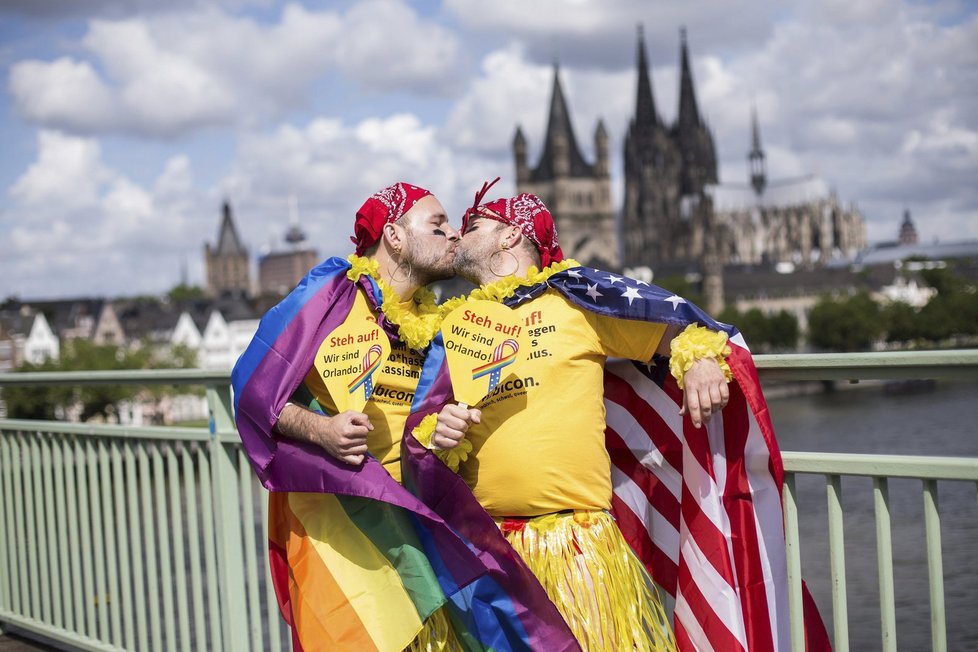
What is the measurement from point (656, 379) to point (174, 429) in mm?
2148

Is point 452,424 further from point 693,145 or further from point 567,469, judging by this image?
point 693,145

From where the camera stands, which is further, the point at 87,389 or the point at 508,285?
the point at 87,389

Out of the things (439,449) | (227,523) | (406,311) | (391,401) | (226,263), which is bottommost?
(227,523)

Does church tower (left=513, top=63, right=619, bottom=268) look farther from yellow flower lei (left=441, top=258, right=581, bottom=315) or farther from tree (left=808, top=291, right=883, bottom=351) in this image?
yellow flower lei (left=441, top=258, right=581, bottom=315)

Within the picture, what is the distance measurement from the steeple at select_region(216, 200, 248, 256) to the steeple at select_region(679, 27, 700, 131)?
71.0 metres

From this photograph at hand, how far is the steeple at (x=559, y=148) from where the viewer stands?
118875 millimetres

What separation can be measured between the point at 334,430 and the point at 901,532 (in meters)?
17.3

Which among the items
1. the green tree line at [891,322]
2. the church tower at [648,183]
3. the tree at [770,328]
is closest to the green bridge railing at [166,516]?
the green tree line at [891,322]

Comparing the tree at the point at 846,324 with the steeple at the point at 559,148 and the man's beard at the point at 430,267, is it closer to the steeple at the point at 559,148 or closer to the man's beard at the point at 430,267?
the steeple at the point at 559,148

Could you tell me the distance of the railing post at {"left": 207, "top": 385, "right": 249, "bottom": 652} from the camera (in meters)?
4.27

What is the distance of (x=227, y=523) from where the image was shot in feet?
14.1

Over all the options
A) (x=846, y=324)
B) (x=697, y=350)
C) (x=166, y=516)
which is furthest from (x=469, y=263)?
(x=846, y=324)

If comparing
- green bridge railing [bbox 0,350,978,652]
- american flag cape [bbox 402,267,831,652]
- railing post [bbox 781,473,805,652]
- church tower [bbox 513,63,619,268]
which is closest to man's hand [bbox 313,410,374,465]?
american flag cape [bbox 402,267,831,652]

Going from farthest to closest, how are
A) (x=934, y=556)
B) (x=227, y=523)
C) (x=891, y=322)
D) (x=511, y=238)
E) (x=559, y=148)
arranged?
(x=559, y=148) < (x=891, y=322) < (x=227, y=523) < (x=511, y=238) < (x=934, y=556)
